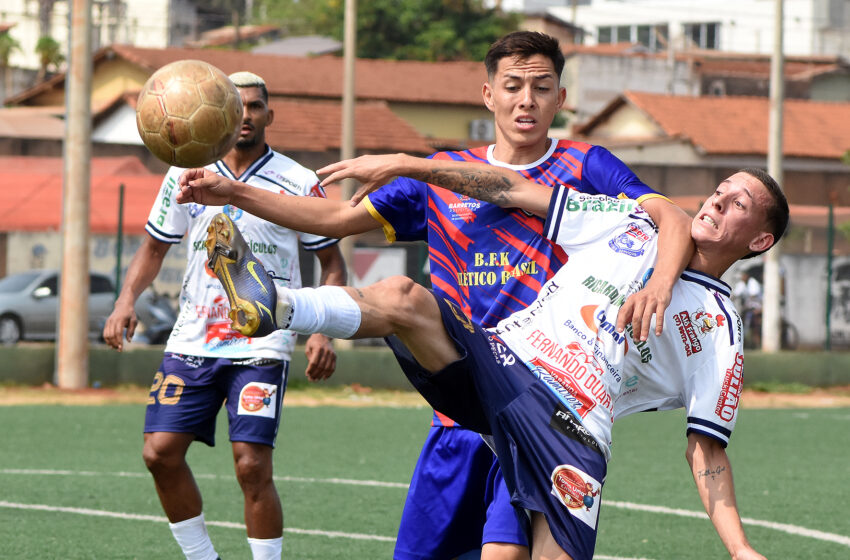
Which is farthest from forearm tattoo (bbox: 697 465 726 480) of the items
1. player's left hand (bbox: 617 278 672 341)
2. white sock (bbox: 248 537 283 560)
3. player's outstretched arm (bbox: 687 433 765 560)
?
white sock (bbox: 248 537 283 560)

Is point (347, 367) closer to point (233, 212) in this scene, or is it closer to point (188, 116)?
point (233, 212)

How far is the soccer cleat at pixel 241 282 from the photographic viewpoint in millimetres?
3578

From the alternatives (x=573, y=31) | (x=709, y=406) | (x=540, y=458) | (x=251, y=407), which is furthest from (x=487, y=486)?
(x=573, y=31)

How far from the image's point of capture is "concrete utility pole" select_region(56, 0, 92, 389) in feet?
52.2

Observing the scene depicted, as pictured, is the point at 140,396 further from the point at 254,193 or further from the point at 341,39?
the point at 341,39

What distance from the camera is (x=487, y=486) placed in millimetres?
4695

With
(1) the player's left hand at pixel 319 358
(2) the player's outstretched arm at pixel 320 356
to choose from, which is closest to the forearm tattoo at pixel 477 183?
(2) the player's outstretched arm at pixel 320 356

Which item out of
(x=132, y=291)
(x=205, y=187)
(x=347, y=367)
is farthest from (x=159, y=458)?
(x=347, y=367)

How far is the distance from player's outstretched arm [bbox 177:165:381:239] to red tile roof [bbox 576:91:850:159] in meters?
34.8

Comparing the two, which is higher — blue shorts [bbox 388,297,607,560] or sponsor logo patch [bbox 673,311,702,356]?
sponsor logo patch [bbox 673,311,702,356]

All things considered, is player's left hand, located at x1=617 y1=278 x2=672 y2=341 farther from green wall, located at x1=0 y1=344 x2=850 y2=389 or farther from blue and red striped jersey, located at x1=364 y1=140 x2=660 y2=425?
green wall, located at x1=0 y1=344 x2=850 y2=389

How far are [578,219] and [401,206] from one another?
72 centimetres

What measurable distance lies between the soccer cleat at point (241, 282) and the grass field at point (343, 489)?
3421mm

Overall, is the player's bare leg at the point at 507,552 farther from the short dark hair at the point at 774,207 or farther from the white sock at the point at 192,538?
the white sock at the point at 192,538
